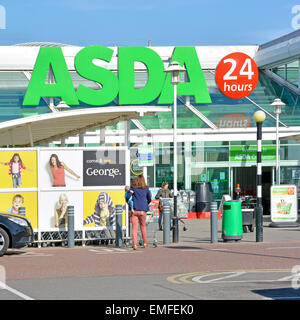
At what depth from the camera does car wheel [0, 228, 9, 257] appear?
16.7 meters

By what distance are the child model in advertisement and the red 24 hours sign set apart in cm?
1756

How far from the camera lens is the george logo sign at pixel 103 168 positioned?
1970 cm

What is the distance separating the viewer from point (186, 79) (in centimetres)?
3803

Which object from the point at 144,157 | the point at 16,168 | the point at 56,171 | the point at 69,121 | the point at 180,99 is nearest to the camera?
the point at 16,168

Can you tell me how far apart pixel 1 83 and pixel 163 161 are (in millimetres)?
8781

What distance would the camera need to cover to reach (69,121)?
20.9 meters

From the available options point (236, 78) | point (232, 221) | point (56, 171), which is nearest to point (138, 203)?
point (56, 171)

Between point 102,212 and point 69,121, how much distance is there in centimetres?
275

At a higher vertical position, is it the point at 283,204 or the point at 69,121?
the point at 69,121

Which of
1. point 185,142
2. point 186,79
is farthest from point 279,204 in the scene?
point 186,79

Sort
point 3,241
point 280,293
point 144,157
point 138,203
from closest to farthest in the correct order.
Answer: point 280,293, point 3,241, point 138,203, point 144,157

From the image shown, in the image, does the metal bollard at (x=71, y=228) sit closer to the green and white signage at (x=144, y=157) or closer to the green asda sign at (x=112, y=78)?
the green and white signage at (x=144, y=157)

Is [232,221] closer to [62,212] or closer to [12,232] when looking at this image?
[62,212]

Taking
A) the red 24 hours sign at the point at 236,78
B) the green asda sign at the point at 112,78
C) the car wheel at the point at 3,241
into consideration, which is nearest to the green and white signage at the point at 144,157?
the green asda sign at the point at 112,78
